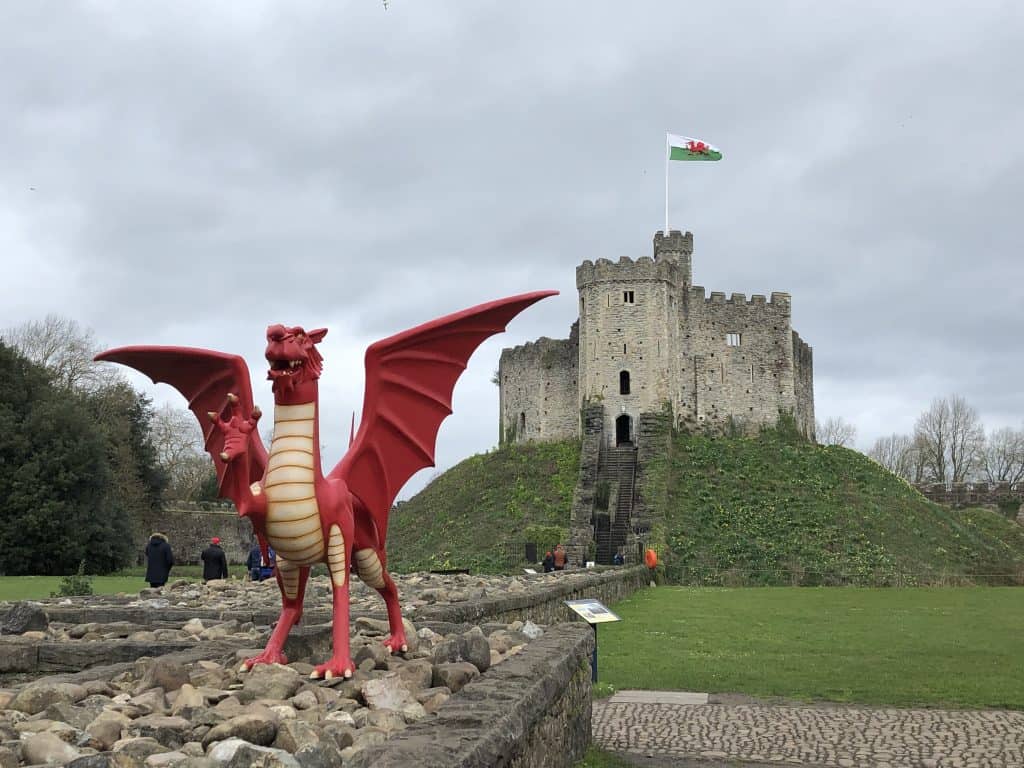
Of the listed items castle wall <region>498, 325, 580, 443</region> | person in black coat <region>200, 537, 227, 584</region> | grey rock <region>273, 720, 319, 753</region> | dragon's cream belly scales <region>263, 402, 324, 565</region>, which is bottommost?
person in black coat <region>200, 537, 227, 584</region>

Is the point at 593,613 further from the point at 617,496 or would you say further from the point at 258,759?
the point at 617,496

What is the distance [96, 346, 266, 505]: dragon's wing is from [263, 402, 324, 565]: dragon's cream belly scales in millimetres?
217

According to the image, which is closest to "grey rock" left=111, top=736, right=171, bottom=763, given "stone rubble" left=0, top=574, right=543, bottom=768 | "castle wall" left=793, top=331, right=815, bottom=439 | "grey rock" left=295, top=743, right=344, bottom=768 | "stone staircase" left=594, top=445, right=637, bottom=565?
"stone rubble" left=0, top=574, right=543, bottom=768

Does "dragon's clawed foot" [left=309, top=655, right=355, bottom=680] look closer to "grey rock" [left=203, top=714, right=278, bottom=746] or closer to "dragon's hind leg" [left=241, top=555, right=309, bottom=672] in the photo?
"dragon's hind leg" [left=241, top=555, right=309, bottom=672]

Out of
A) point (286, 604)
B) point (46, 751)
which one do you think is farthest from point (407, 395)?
point (46, 751)

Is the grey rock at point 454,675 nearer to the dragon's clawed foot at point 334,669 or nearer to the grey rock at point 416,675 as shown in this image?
the grey rock at point 416,675

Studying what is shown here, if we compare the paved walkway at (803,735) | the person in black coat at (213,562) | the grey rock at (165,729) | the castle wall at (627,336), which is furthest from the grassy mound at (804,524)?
the grey rock at (165,729)

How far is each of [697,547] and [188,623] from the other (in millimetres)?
22424

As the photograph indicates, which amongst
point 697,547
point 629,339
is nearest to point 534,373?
point 629,339

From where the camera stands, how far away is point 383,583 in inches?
271

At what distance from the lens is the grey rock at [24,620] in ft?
28.3

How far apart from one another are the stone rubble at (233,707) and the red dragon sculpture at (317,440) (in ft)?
1.24

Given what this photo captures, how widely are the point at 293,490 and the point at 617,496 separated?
1114 inches

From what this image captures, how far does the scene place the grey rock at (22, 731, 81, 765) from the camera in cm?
396
